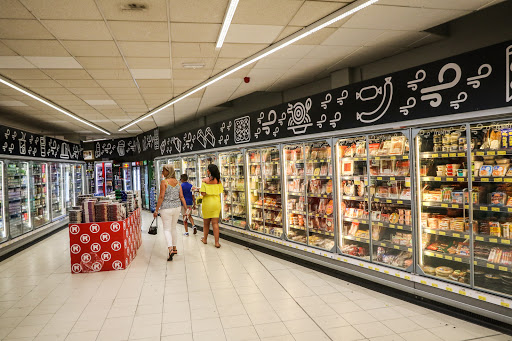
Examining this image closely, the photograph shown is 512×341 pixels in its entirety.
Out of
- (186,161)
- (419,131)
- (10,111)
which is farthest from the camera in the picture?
(186,161)

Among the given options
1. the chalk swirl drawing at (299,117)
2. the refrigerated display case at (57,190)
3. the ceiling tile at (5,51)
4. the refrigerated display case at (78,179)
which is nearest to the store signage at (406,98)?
the chalk swirl drawing at (299,117)

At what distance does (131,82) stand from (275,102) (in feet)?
9.88

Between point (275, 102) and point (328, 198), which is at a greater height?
point (275, 102)

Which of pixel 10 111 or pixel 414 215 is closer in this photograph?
pixel 414 215

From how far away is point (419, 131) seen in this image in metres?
3.83

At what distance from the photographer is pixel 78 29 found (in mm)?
3795

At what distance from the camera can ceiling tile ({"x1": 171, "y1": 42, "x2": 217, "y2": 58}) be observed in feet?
14.5

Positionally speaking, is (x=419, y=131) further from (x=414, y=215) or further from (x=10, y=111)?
(x=10, y=111)

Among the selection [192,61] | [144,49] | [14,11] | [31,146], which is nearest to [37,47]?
[14,11]

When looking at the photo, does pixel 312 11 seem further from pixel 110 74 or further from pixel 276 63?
pixel 110 74

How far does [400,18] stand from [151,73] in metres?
3.74

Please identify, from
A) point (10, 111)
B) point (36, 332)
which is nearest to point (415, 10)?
point (36, 332)

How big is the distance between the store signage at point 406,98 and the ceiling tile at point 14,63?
374 cm

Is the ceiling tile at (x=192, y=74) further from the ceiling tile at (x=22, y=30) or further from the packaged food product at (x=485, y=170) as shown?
the packaged food product at (x=485, y=170)
